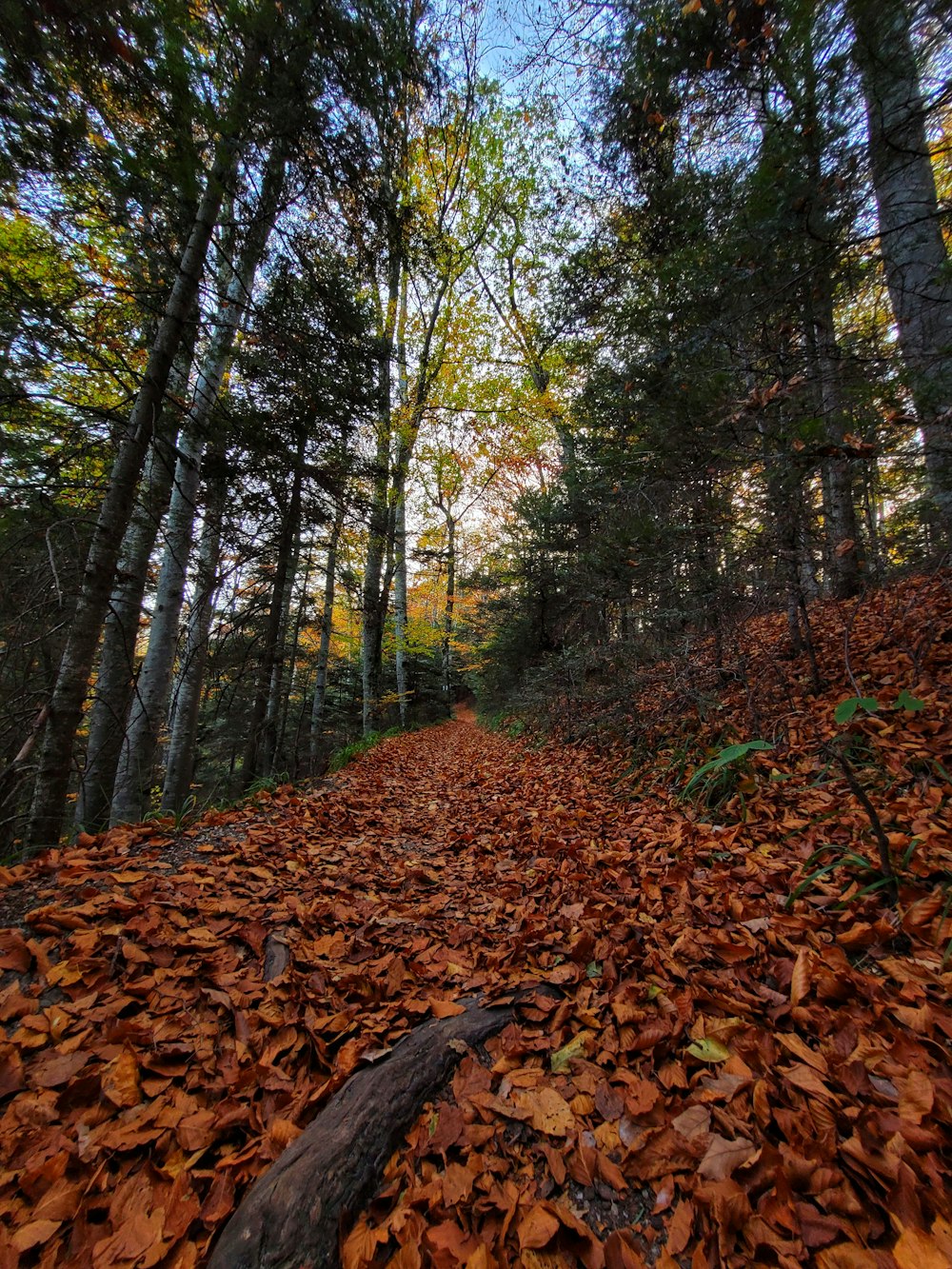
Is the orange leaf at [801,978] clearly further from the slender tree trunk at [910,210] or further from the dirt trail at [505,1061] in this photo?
the slender tree trunk at [910,210]

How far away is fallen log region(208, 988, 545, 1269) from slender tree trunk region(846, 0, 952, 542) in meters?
3.80

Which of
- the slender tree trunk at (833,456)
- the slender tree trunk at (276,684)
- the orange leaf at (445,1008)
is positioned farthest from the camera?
the slender tree trunk at (276,684)

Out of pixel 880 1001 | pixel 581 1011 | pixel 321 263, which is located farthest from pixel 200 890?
pixel 321 263

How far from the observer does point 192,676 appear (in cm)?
558

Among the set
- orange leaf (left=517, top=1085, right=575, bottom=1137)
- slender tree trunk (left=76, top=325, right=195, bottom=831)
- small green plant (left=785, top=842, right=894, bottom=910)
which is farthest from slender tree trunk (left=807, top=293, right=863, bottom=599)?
slender tree trunk (left=76, top=325, right=195, bottom=831)

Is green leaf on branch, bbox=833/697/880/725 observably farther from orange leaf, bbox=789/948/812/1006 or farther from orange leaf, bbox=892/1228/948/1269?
orange leaf, bbox=892/1228/948/1269

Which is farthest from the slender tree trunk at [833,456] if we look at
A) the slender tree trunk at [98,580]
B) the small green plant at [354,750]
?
the small green plant at [354,750]

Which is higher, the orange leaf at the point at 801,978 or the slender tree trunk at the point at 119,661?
the slender tree trunk at the point at 119,661

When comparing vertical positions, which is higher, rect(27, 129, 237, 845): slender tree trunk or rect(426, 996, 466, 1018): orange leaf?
rect(27, 129, 237, 845): slender tree trunk

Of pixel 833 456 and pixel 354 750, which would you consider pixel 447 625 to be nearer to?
pixel 354 750

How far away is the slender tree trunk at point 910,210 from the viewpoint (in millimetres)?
2523

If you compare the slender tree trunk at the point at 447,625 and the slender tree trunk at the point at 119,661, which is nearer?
the slender tree trunk at the point at 119,661

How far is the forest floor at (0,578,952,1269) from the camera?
1.11 m

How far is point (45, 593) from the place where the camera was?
3869mm
